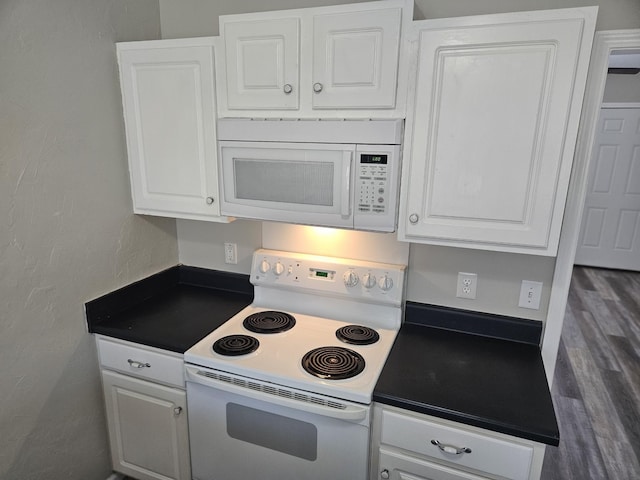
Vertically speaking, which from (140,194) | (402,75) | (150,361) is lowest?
(150,361)

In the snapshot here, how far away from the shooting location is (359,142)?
4.73 ft

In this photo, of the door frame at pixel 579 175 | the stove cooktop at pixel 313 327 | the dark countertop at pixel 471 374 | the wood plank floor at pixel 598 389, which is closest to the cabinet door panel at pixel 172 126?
the stove cooktop at pixel 313 327

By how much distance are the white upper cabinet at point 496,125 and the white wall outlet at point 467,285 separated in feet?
1.14

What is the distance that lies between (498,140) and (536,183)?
182mm

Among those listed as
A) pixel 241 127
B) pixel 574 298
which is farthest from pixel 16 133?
pixel 574 298

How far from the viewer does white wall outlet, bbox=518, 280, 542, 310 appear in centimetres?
169

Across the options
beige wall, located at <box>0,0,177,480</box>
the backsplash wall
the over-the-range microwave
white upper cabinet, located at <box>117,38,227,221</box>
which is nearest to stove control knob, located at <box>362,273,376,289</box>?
the backsplash wall

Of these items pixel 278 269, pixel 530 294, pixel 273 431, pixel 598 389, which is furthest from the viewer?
pixel 598 389

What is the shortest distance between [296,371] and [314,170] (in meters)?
0.72

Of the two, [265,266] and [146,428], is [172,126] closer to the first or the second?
[265,266]

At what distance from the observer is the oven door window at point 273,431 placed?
1.51m

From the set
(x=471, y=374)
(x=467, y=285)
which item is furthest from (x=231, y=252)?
(x=471, y=374)

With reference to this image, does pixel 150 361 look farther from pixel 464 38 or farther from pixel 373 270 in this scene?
pixel 464 38

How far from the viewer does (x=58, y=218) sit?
163 centimetres
